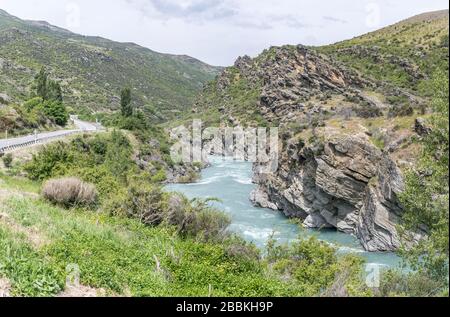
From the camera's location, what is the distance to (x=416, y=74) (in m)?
71.9

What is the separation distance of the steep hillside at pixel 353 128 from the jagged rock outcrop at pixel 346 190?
8 centimetres

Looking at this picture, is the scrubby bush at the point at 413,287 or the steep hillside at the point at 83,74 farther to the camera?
the steep hillside at the point at 83,74

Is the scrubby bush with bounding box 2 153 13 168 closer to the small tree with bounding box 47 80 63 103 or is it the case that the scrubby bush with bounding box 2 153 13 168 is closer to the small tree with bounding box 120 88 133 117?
the small tree with bounding box 47 80 63 103

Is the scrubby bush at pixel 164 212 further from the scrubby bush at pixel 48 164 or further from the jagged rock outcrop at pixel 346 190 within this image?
the jagged rock outcrop at pixel 346 190

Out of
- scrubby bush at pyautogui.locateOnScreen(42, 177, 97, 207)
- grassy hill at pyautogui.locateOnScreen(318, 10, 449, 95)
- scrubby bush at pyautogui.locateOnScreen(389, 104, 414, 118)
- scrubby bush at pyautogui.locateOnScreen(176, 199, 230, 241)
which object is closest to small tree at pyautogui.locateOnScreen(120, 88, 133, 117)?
grassy hill at pyautogui.locateOnScreen(318, 10, 449, 95)

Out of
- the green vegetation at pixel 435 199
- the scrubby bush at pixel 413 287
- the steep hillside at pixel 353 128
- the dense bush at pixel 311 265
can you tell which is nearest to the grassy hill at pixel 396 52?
the steep hillside at pixel 353 128

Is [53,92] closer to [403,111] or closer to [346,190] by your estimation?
[346,190]

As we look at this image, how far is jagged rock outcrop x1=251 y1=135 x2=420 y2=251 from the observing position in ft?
104

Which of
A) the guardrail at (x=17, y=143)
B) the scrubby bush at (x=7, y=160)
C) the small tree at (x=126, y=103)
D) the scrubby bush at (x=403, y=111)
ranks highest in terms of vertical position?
the small tree at (x=126, y=103)

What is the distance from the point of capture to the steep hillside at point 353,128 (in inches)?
1249

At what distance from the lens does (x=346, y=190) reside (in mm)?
37094

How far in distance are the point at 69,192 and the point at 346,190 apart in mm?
25759

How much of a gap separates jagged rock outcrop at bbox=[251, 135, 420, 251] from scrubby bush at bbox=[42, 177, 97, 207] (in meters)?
21.0
